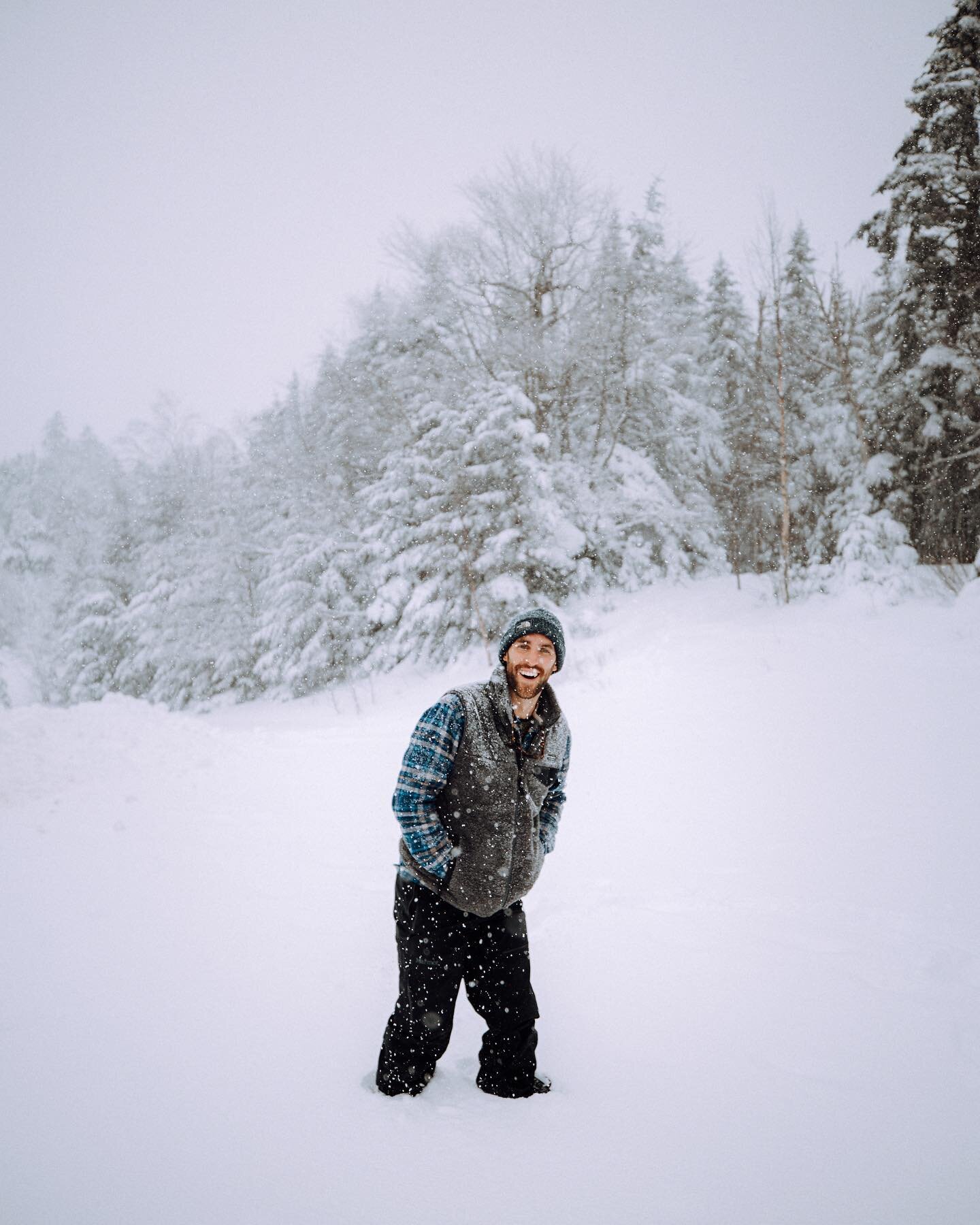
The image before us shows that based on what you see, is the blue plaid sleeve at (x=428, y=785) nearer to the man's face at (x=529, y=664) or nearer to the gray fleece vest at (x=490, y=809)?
the gray fleece vest at (x=490, y=809)

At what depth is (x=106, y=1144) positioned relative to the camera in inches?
83.0

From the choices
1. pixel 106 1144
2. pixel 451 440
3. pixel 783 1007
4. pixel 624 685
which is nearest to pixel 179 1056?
pixel 106 1144

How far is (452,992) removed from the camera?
2443mm

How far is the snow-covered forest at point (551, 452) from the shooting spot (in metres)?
11.1

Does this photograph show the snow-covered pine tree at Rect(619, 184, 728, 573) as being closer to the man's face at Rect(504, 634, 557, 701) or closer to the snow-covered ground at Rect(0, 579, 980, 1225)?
the snow-covered ground at Rect(0, 579, 980, 1225)

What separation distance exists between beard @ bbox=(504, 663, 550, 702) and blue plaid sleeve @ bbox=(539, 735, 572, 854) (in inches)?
13.2

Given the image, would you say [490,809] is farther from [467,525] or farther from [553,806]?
[467,525]

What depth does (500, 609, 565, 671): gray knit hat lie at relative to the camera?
102 inches

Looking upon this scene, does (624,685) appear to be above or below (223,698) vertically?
above

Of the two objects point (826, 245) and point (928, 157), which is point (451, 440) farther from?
point (928, 157)

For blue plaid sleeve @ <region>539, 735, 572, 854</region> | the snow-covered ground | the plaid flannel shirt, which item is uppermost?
the plaid flannel shirt

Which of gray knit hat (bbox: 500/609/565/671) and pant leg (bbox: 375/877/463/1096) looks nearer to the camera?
pant leg (bbox: 375/877/463/1096)

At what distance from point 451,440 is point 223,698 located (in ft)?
45.3

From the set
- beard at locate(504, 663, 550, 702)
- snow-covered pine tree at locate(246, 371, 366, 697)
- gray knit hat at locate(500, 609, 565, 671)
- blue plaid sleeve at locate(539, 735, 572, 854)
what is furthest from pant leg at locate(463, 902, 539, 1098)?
snow-covered pine tree at locate(246, 371, 366, 697)
